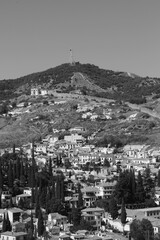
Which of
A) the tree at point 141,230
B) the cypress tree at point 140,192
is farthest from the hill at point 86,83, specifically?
the tree at point 141,230

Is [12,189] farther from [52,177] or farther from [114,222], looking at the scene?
[114,222]

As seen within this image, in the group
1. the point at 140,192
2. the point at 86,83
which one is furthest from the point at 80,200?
the point at 86,83

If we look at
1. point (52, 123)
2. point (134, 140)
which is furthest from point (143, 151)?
point (52, 123)

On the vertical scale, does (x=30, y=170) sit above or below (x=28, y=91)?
below

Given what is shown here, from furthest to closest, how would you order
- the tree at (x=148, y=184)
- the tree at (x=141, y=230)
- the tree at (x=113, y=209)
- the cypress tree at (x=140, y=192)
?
1. the tree at (x=148, y=184)
2. the cypress tree at (x=140, y=192)
3. the tree at (x=113, y=209)
4. the tree at (x=141, y=230)

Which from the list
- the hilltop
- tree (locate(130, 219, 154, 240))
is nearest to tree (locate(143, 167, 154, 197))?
tree (locate(130, 219, 154, 240))

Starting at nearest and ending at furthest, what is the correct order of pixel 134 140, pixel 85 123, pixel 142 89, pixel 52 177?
pixel 52 177
pixel 134 140
pixel 85 123
pixel 142 89

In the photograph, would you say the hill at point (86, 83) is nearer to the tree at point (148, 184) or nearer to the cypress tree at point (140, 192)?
the tree at point (148, 184)

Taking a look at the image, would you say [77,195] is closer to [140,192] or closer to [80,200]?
[80,200]

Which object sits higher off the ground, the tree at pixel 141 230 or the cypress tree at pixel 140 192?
the cypress tree at pixel 140 192
